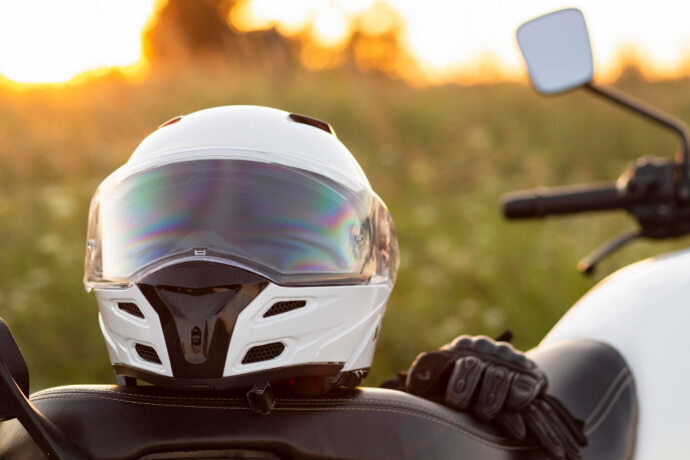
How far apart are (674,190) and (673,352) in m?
0.60

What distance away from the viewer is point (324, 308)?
121 cm

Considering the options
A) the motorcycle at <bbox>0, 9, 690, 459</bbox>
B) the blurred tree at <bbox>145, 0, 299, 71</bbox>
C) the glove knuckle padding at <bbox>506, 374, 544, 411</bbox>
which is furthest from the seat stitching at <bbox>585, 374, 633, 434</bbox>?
the blurred tree at <bbox>145, 0, 299, 71</bbox>

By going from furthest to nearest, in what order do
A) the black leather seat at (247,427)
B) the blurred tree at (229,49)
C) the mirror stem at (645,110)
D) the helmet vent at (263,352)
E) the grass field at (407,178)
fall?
the blurred tree at (229,49), the grass field at (407,178), the mirror stem at (645,110), the helmet vent at (263,352), the black leather seat at (247,427)

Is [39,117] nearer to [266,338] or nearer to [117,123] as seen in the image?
[117,123]

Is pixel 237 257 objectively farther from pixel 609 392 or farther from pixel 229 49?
pixel 229 49

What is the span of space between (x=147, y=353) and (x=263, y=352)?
0.60 ft

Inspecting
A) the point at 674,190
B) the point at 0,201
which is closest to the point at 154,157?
the point at 674,190

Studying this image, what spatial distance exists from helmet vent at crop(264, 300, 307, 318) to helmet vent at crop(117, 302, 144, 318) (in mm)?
201

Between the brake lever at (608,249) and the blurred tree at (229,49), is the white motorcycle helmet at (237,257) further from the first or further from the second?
the blurred tree at (229,49)

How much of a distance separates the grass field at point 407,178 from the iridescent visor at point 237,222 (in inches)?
107

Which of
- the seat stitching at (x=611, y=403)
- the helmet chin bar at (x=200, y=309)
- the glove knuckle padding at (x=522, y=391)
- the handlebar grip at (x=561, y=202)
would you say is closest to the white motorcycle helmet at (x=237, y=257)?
the helmet chin bar at (x=200, y=309)

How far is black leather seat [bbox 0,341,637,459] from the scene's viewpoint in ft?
3.40

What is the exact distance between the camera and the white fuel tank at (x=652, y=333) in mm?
1420

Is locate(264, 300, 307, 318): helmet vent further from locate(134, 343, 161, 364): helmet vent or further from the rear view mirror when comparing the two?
the rear view mirror
